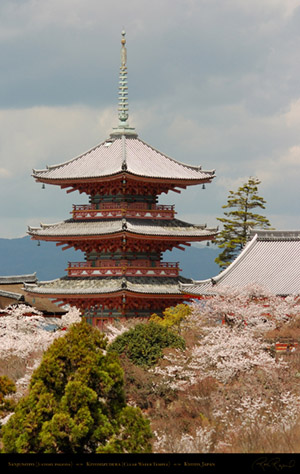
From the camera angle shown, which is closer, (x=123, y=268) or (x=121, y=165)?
(x=123, y=268)

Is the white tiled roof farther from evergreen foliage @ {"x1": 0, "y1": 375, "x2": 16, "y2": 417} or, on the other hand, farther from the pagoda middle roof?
evergreen foliage @ {"x1": 0, "y1": 375, "x2": 16, "y2": 417}

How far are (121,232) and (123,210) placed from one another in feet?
7.40

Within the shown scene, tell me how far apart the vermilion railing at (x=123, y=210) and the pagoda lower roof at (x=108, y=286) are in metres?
3.90

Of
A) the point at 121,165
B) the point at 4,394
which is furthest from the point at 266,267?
the point at 4,394

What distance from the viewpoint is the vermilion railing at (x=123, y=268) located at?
59062 millimetres

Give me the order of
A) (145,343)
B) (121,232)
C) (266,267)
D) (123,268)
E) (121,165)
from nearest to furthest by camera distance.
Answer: (145,343), (266,267), (121,232), (123,268), (121,165)

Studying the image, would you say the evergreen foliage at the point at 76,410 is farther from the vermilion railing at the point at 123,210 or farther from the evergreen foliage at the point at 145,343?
the vermilion railing at the point at 123,210

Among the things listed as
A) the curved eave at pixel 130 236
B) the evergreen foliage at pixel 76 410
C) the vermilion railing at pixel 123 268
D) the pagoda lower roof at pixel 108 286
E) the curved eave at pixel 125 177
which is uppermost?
the curved eave at pixel 125 177

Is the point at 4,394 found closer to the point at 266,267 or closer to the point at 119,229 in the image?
the point at 266,267

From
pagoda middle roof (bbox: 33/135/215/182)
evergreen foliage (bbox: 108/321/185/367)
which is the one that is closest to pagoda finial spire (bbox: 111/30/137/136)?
pagoda middle roof (bbox: 33/135/215/182)

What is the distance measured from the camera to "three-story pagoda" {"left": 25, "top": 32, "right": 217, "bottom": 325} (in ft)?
191

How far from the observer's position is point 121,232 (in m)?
57.4

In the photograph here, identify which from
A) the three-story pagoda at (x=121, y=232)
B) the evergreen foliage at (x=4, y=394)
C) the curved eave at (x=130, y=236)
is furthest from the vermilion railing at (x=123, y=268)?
the evergreen foliage at (x=4, y=394)
